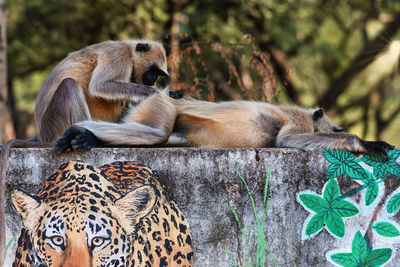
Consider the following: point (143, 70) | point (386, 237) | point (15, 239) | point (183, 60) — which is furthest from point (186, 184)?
point (183, 60)

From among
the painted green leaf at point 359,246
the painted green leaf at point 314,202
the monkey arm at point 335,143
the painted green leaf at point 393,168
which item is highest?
the monkey arm at point 335,143

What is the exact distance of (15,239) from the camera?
2.97m

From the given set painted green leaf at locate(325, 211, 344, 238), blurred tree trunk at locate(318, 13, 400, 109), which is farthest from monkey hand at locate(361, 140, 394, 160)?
blurred tree trunk at locate(318, 13, 400, 109)

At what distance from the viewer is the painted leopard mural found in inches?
114

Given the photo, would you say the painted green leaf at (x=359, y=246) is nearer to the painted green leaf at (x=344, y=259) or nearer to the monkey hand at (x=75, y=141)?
the painted green leaf at (x=344, y=259)

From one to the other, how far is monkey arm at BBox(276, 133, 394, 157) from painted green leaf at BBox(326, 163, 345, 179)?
0.59ft

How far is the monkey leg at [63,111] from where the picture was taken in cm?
387

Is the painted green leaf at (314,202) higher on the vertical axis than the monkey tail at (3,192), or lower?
lower

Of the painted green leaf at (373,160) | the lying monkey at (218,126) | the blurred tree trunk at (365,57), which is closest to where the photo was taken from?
the painted green leaf at (373,160)

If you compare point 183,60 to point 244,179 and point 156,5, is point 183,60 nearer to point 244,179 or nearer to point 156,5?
point 156,5

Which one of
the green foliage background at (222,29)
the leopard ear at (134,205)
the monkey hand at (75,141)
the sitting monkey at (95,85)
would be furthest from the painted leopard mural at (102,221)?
the green foliage background at (222,29)

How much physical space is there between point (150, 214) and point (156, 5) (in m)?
5.79

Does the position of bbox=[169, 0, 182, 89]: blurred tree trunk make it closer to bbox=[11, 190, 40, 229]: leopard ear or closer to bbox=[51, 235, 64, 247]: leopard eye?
bbox=[11, 190, 40, 229]: leopard ear

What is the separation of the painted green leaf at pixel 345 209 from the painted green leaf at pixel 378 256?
0.86 feet
